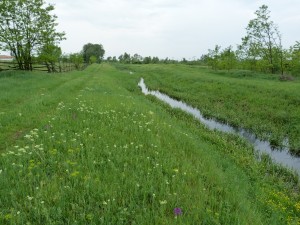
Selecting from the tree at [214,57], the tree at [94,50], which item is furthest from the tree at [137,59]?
the tree at [214,57]

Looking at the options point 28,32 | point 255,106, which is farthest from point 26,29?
point 255,106

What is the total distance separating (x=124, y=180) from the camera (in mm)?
5285

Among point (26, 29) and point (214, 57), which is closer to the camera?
point (26, 29)

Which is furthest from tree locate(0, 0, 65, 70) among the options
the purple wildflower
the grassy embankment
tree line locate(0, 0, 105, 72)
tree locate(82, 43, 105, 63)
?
tree locate(82, 43, 105, 63)

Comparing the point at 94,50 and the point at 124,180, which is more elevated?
the point at 94,50

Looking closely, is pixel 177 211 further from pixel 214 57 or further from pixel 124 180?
pixel 214 57

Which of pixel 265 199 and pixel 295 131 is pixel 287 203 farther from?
pixel 295 131

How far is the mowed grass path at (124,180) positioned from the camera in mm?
4262

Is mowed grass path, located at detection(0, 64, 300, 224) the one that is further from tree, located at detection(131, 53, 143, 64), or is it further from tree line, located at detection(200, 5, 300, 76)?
tree, located at detection(131, 53, 143, 64)

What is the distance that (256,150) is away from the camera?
38.8ft

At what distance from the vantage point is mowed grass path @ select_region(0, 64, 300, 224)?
14.0 feet

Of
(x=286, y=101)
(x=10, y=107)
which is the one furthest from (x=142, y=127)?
(x=286, y=101)

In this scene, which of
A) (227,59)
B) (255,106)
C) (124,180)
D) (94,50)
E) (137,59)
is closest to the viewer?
(124,180)

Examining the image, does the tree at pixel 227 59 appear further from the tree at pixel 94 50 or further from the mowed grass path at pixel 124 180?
the tree at pixel 94 50
